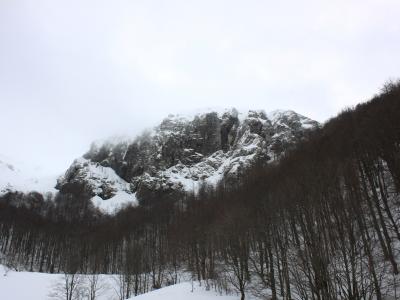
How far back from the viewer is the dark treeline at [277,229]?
1852 cm

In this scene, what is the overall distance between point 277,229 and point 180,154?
10591 cm

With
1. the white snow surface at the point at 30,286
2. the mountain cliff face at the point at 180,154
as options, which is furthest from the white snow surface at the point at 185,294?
the mountain cliff face at the point at 180,154

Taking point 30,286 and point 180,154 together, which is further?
point 180,154

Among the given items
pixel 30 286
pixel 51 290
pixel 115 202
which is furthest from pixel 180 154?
pixel 51 290

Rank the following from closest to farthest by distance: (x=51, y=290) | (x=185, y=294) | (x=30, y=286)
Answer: (x=185, y=294)
(x=51, y=290)
(x=30, y=286)

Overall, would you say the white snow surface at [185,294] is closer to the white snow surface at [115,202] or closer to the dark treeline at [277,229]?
the dark treeline at [277,229]

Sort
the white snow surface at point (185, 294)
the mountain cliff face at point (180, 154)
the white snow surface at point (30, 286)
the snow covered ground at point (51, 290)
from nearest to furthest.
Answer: the white snow surface at point (185, 294) < the snow covered ground at point (51, 290) < the white snow surface at point (30, 286) < the mountain cliff face at point (180, 154)

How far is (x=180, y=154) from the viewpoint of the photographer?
438 ft

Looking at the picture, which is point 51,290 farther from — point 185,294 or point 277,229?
point 277,229

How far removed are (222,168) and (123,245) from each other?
51078 millimetres

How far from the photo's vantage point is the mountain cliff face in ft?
375

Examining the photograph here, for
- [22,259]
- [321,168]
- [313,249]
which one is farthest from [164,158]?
[313,249]

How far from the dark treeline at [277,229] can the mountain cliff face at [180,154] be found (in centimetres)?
1862

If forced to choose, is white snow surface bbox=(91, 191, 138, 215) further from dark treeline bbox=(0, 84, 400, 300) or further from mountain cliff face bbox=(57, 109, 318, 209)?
dark treeline bbox=(0, 84, 400, 300)
